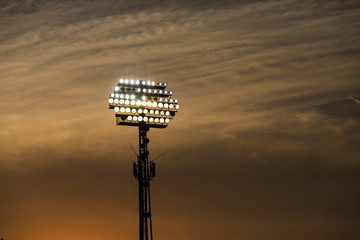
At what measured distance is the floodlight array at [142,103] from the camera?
90125 mm

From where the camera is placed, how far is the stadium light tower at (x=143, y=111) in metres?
89.6

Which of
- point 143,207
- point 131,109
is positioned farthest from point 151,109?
point 143,207

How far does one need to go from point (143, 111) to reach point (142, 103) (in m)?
0.73

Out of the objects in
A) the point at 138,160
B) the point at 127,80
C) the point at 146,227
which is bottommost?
the point at 146,227

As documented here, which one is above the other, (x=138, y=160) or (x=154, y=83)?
(x=154, y=83)

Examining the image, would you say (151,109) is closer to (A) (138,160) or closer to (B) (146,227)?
(A) (138,160)

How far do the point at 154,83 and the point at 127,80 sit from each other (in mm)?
2439

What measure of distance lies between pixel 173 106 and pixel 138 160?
18.8ft

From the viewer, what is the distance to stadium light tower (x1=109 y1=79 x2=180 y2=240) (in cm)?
8956

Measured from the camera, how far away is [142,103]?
298 feet

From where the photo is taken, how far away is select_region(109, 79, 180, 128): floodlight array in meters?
90.1

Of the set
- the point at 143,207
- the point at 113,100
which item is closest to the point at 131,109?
the point at 113,100

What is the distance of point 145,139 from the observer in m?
90.4

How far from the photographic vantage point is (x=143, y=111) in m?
90.5
